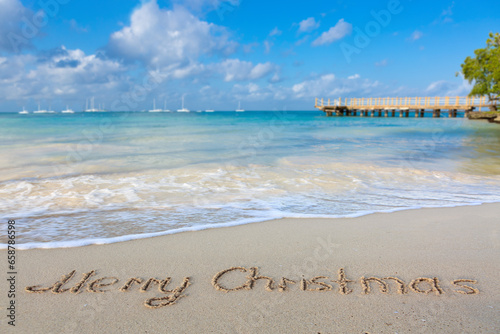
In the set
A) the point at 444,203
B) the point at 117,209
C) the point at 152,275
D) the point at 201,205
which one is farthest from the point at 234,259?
the point at 444,203

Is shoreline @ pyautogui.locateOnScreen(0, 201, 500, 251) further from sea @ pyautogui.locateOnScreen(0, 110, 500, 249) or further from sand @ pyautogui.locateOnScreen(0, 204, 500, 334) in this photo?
sand @ pyautogui.locateOnScreen(0, 204, 500, 334)

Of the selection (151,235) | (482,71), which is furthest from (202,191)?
(482,71)

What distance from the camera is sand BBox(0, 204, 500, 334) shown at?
2309 mm

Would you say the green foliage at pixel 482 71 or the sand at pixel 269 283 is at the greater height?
the green foliage at pixel 482 71

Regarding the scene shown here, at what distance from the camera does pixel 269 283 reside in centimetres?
282

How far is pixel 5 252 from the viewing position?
352 cm

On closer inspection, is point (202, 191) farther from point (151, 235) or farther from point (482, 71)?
point (482, 71)

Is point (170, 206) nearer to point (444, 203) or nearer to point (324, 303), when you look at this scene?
point (324, 303)

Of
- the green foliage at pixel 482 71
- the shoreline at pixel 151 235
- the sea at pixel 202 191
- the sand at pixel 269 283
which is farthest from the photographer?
the green foliage at pixel 482 71

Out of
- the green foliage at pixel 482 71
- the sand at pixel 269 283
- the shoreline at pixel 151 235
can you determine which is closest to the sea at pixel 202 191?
the shoreline at pixel 151 235

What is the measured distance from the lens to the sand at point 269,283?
2309 mm

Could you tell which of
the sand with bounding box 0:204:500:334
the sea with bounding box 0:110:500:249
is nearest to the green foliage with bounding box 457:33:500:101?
the sea with bounding box 0:110:500:249

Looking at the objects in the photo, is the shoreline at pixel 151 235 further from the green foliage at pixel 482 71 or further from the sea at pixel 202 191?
the green foliage at pixel 482 71

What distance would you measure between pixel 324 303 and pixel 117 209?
377cm
